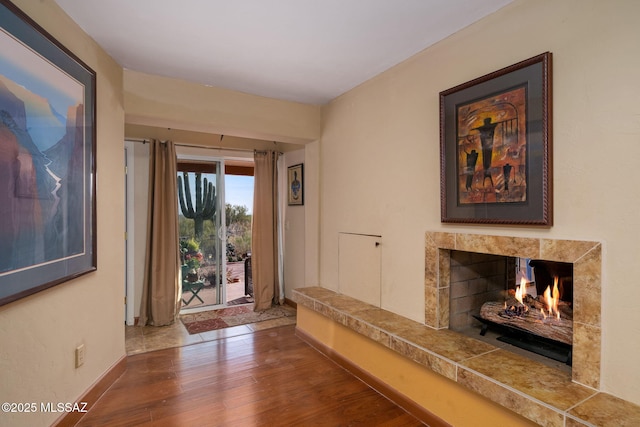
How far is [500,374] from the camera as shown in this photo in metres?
1.75

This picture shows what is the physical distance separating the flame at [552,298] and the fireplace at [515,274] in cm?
10

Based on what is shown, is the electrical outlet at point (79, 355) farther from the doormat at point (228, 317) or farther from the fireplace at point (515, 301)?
the fireplace at point (515, 301)

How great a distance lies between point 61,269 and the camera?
75.4 inches

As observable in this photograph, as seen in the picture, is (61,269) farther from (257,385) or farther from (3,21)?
(257,385)

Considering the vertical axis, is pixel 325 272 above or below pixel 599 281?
below

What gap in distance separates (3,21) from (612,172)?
276 cm

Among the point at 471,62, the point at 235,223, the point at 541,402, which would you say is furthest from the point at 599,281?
the point at 235,223

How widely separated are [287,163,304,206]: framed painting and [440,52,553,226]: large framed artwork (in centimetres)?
239

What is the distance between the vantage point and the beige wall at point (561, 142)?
148cm

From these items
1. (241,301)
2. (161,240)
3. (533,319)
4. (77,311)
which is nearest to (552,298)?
(533,319)

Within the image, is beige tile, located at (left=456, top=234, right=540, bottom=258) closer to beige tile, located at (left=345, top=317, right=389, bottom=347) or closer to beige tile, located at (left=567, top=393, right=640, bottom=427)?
beige tile, located at (left=567, top=393, right=640, bottom=427)

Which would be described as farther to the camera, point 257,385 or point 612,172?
point 257,385

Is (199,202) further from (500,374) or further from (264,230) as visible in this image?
(500,374)

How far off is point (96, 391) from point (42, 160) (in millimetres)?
1597
